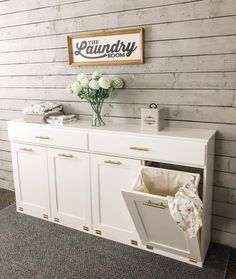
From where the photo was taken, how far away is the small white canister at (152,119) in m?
2.10

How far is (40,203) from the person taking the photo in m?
2.68

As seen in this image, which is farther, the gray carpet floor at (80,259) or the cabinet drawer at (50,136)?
the cabinet drawer at (50,136)

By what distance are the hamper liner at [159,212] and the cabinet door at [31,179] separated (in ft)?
3.22

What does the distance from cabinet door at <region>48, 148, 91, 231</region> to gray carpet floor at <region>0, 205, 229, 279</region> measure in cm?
11

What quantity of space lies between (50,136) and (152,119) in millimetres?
882

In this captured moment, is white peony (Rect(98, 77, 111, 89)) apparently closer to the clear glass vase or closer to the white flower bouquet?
the white flower bouquet

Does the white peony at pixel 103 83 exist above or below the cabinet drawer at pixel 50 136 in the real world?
above

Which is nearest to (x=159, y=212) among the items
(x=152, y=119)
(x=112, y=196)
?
(x=112, y=196)

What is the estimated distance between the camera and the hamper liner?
1.79m

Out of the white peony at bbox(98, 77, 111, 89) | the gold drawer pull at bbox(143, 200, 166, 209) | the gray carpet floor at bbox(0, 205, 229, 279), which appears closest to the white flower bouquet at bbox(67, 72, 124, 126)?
the white peony at bbox(98, 77, 111, 89)

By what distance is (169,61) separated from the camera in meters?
2.16

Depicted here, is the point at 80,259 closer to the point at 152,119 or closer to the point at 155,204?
the point at 155,204

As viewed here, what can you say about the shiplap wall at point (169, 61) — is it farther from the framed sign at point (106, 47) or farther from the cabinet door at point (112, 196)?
the cabinet door at point (112, 196)

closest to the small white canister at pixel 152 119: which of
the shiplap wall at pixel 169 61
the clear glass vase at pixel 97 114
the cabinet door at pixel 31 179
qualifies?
the shiplap wall at pixel 169 61
